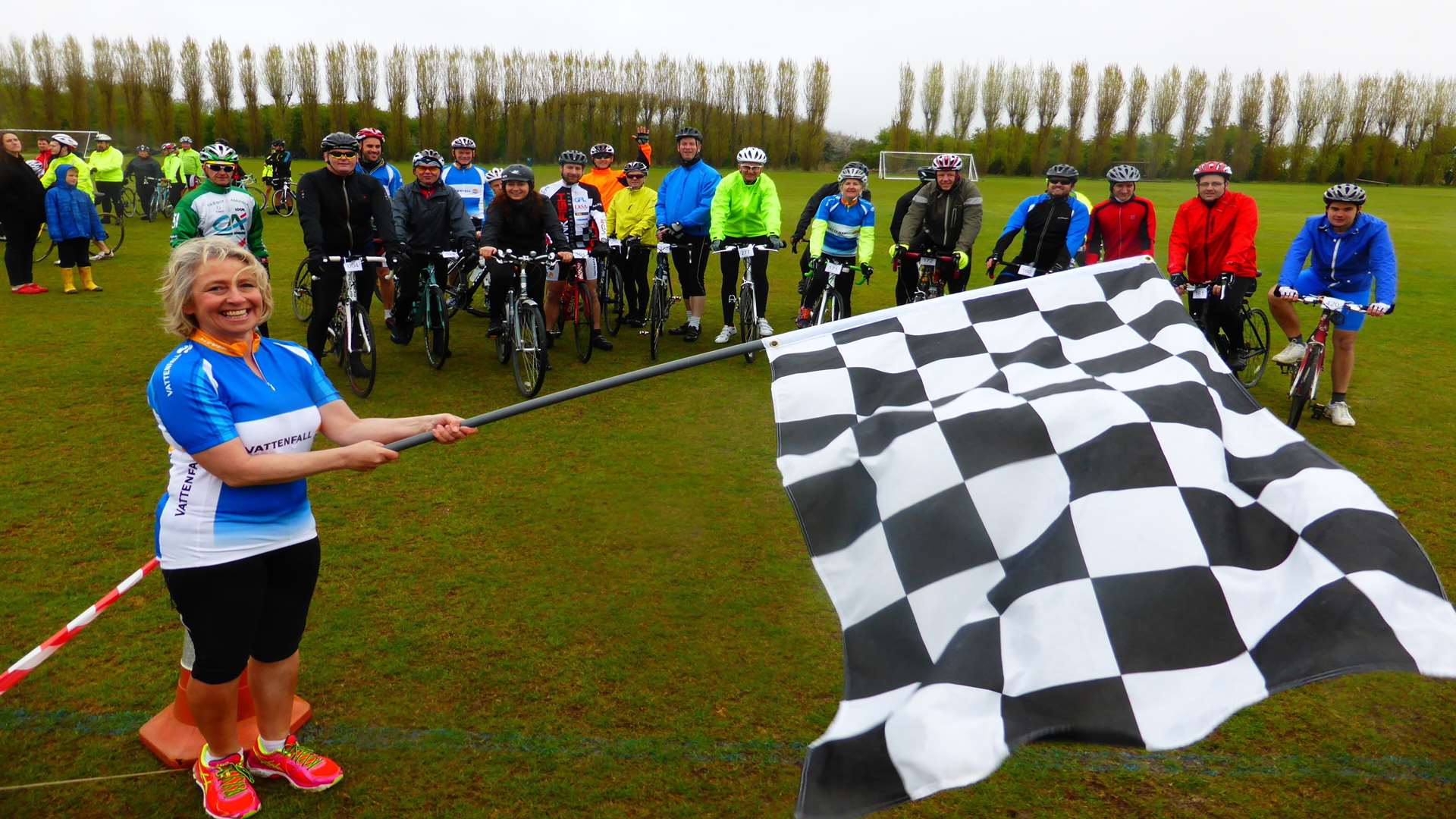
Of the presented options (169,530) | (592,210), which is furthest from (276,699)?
(592,210)

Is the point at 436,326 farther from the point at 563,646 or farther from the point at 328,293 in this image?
the point at 563,646

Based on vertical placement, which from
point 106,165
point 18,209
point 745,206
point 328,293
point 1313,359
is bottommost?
point 1313,359

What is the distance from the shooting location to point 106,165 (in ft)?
60.6

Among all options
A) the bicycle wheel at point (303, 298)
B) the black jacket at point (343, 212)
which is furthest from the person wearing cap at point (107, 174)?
the black jacket at point (343, 212)

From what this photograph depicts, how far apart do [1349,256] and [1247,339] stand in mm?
2122

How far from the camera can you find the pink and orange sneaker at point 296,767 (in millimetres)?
3055

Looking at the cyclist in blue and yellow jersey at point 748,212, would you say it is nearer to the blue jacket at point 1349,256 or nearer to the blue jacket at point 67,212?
the blue jacket at point 1349,256

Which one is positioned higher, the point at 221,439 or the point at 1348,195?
the point at 1348,195

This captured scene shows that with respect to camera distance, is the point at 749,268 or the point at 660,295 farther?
the point at 660,295

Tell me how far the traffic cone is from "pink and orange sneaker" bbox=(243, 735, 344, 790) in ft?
0.28

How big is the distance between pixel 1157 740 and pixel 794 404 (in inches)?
47.8

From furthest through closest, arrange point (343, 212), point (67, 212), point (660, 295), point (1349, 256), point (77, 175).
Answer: point (77, 175), point (67, 212), point (660, 295), point (343, 212), point (1349, 256)

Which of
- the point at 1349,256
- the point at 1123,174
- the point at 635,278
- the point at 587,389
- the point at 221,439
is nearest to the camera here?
the point at 221,439

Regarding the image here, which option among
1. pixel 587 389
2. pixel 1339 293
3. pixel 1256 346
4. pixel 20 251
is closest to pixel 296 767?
pixel 587 389
